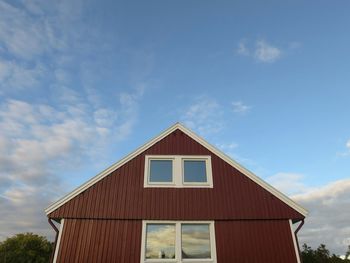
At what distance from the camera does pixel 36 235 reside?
126ft

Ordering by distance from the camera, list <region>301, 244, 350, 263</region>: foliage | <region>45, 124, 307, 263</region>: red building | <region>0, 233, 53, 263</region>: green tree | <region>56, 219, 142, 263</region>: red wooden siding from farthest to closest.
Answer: <region>0, 233, 53, 263</region>: green tree
<region>301, 244, 350, 263</region>: foliage
<region>45, 124, 307, 263</region>: red building
<region>56, 219, 142, 263</region>: red wooden siding

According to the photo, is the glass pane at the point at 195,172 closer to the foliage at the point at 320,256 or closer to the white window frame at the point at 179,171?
the white window frame at the point at 179,171

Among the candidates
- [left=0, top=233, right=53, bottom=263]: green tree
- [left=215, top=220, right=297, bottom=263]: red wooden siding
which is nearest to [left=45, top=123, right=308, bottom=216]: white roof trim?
[left=215, top=220, right=297, bottom=263]: red wooden siding

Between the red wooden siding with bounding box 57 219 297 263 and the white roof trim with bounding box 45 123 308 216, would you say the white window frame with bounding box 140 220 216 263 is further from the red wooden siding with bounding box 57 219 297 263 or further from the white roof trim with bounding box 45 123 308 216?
the white roof trim with bounding box 45 123 308 216

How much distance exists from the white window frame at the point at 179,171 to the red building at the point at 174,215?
5cm

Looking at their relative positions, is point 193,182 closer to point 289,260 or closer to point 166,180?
point 166,180

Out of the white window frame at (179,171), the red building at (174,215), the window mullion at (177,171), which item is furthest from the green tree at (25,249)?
the window mullion at (177,171)

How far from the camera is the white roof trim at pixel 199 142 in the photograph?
1238 centimetres

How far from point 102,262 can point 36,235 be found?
32.4 metres

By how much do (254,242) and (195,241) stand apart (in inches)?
96.7

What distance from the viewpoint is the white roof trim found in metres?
12.4

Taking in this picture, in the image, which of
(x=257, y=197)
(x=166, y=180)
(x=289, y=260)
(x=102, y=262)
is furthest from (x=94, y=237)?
(x=289, y=260)

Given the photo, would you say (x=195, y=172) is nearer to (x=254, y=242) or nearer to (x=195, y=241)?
(x=195, y=241)

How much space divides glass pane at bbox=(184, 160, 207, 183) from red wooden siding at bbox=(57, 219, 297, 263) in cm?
214
